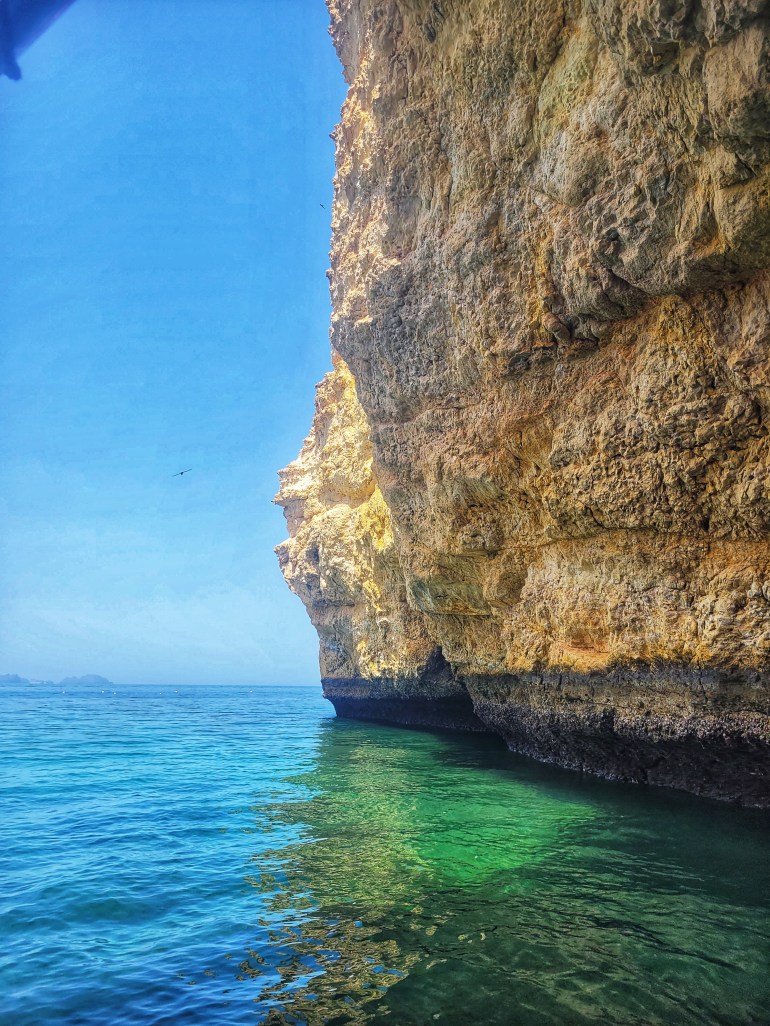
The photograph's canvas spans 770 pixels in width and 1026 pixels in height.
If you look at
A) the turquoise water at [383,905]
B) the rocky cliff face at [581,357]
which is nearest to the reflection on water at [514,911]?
the turquoise water at [383,905]

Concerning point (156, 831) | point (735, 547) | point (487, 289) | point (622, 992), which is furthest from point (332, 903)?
point (487, 289)

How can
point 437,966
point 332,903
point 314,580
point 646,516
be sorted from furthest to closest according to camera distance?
point 314,580
point 646,516
point 332,903
point 437,966

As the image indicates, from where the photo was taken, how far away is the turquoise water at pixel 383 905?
18.6 feet

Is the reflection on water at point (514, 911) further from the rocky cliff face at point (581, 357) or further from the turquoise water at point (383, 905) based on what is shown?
the rocky cliff face at point (581, 357)

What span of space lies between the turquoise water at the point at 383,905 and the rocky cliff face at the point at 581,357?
9.03 ft

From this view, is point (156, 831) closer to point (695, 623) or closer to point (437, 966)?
point (437, 966)

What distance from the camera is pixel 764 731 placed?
11.3 m

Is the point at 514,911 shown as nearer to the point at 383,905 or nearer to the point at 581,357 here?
the point at 383,905

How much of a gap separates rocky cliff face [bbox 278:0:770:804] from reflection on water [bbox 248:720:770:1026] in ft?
9.43

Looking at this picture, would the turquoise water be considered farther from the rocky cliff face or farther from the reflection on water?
the rocky cliff face

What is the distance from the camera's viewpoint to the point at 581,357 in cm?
1270

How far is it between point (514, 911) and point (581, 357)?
9093 mm

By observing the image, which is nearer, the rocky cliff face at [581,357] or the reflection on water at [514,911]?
the reflection on water at [514,911]

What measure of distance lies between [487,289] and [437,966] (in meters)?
11.2
